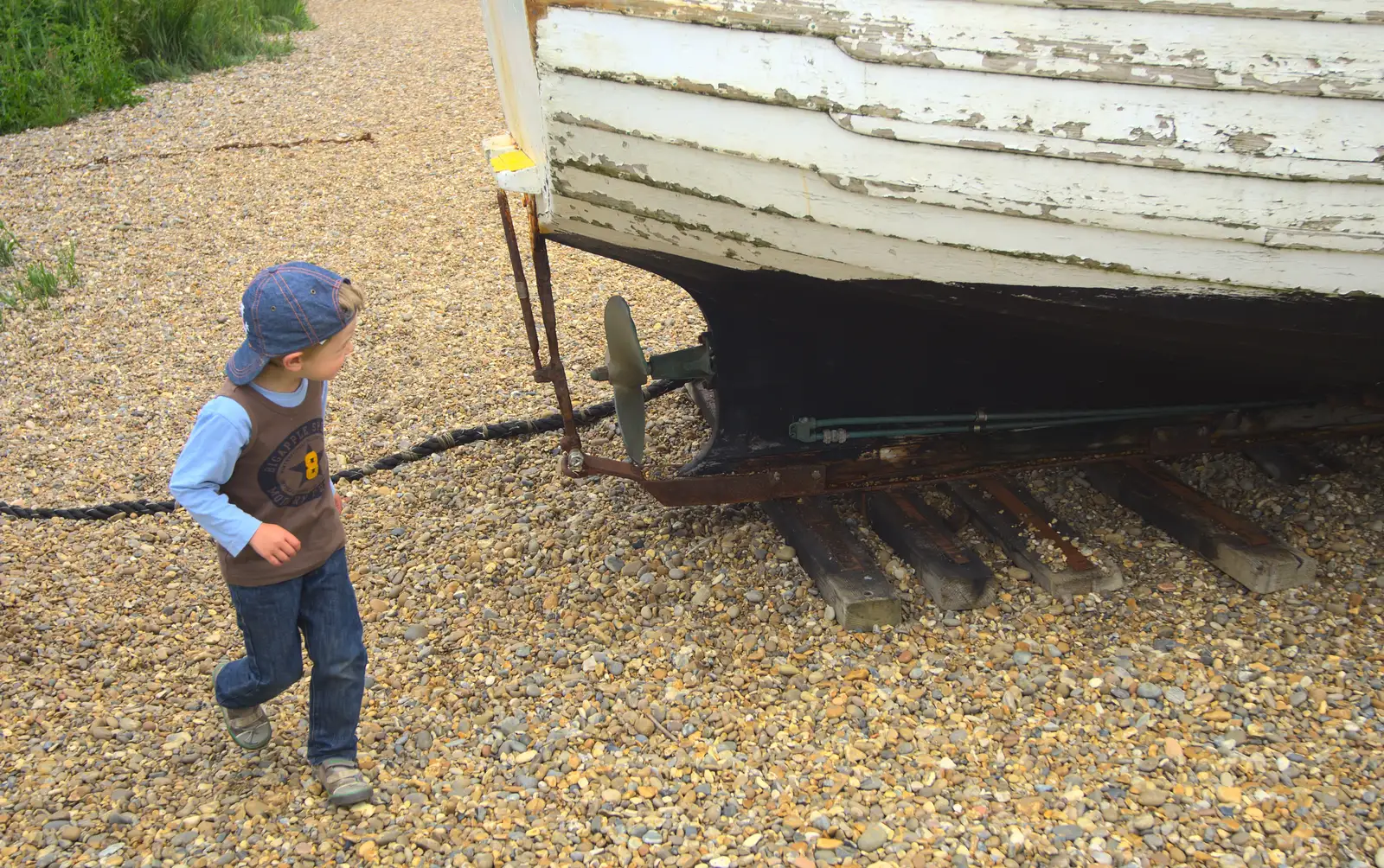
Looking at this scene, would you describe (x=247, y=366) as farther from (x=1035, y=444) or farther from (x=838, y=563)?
(x=1035, y=444)

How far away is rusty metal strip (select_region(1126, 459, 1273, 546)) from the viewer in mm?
2955

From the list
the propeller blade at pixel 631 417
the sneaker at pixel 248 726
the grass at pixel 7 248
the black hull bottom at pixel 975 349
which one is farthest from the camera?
the grass at pixel 7 248

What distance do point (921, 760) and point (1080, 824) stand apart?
1.14ft

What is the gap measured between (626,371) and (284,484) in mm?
→ 1200

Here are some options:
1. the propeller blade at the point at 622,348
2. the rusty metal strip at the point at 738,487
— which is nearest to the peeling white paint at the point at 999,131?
the propeller blade at the point at 622,348

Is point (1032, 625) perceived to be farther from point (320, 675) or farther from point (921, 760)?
point (320, 675)

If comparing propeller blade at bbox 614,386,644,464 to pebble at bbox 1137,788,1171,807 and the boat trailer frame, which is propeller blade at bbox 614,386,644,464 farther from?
pebble at bbox 1137,788,1171,807

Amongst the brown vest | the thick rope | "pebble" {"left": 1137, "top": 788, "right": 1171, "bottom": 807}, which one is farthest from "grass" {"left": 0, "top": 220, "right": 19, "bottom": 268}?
"pebble" {"left": 1137, "top": 788, "right": 1171, "bottom": 807}

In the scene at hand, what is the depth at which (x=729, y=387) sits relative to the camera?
3137mm

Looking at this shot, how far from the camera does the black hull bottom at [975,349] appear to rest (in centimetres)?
266

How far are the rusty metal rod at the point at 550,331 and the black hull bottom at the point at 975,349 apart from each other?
6cm

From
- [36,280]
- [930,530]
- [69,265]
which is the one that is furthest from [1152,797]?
[69,265]

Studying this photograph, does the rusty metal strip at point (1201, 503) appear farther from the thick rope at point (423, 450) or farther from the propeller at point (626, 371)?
the thick rope at point (423, 450)

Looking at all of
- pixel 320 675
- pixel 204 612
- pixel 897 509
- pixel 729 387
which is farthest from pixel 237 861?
pixel 897 509
